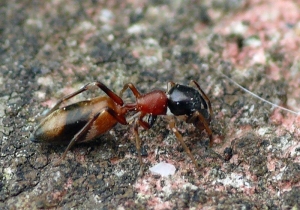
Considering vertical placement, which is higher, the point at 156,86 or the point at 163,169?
the point at 156,86

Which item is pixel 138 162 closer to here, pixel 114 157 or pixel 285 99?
pixel 114 157

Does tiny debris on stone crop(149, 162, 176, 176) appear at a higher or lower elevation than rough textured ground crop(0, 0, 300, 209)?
lower

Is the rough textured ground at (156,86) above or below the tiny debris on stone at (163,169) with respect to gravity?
above

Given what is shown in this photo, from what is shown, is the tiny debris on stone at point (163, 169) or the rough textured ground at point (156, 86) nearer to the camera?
the rough textured ground at point (156, 86)

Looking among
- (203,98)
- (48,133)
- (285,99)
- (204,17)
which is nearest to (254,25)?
(204,17)

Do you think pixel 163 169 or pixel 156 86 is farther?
pixel 156 86
